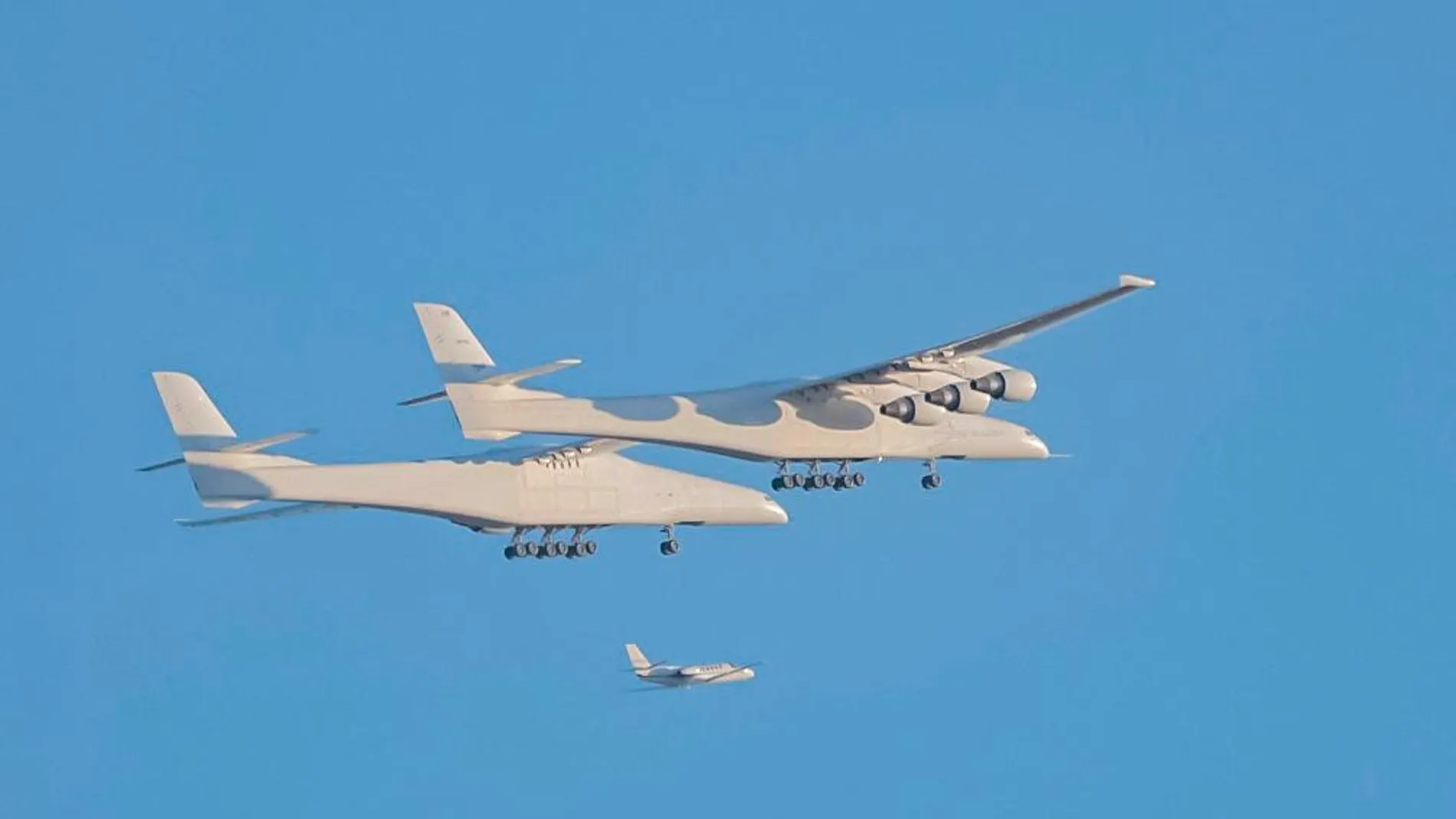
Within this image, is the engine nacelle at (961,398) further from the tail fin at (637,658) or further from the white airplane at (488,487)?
the tail fin at (637,658)

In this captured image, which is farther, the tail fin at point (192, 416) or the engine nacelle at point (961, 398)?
the engine nacelle at point (961, 398)

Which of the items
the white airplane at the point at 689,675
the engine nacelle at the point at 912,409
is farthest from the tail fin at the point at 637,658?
the engine nacelle at the point at 912,409

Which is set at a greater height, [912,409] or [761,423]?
[761,423]

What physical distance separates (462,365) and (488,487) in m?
3.31

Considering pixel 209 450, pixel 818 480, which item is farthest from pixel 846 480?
pixel 209 450

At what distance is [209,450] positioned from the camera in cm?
5884

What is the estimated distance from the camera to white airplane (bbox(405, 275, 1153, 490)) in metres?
58.4

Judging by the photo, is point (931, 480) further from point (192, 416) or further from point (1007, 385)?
point (192, 416)

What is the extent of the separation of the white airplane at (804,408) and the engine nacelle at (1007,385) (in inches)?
0.8

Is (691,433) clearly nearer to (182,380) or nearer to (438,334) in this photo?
(438,334)

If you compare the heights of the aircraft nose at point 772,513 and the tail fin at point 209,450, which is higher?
the tail fin at point 209,450

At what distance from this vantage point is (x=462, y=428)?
5856 centimetres

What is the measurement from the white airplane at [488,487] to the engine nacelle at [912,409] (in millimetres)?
5327

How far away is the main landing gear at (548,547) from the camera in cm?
6456
